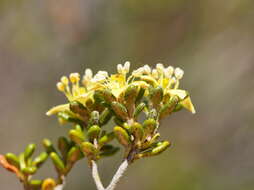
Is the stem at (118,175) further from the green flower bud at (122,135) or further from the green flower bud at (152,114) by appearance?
the green flower bud at (152,114)

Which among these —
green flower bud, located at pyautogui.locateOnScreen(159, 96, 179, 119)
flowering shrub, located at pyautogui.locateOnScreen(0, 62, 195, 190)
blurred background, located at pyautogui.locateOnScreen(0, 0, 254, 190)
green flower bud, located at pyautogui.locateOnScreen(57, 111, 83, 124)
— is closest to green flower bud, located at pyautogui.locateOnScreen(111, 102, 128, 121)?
flowering shrub, located at pyautogui.locateOnScreen(0, 62, 195, 190)

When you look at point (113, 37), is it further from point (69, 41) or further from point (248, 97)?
point (248, 97)

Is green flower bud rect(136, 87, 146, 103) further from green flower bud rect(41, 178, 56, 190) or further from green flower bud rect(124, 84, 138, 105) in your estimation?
green flower bud rect(41, 178, 56, 190)

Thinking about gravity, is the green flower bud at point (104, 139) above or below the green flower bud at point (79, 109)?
below

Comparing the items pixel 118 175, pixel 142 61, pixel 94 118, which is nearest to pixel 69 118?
pixel 94 118

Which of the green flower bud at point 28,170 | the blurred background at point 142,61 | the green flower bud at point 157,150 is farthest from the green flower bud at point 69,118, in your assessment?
the blurred background at point 142,61

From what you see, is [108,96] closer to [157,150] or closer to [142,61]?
[157,150]
